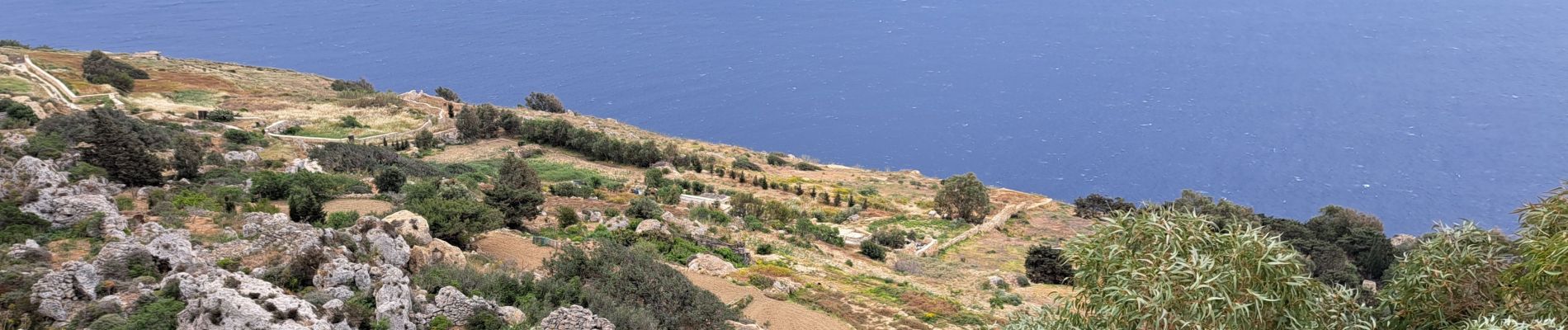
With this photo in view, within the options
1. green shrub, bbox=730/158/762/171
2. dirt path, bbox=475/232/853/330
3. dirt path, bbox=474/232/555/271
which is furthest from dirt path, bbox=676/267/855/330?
green shrub, bbox=730/158/762/171

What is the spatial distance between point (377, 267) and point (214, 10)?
4480 inches

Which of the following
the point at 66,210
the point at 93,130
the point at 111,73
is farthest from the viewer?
the point at 111,73

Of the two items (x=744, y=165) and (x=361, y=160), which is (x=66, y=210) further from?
(x=744, y=165)

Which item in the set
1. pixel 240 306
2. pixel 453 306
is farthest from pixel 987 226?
pixel 240 306

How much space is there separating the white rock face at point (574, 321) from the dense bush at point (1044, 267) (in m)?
15.6

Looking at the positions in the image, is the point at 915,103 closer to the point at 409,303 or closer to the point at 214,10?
the point at 409,303

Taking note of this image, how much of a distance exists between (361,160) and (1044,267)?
65.5ft

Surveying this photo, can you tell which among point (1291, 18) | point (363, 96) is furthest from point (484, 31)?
point (1291, 18)

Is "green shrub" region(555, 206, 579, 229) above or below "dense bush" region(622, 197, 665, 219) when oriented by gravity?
above

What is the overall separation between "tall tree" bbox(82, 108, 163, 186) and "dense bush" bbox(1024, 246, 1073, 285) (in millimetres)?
20663

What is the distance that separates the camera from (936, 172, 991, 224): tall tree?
36406 mm

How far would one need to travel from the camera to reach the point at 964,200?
36.5 metres

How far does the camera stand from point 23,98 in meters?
31.4

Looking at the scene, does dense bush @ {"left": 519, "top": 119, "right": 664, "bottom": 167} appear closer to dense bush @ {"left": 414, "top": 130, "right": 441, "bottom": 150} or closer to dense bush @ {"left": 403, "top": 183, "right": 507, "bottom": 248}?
dense bush @ {"left": 414, "top": 130, "right": 441, "bottom": 150}
